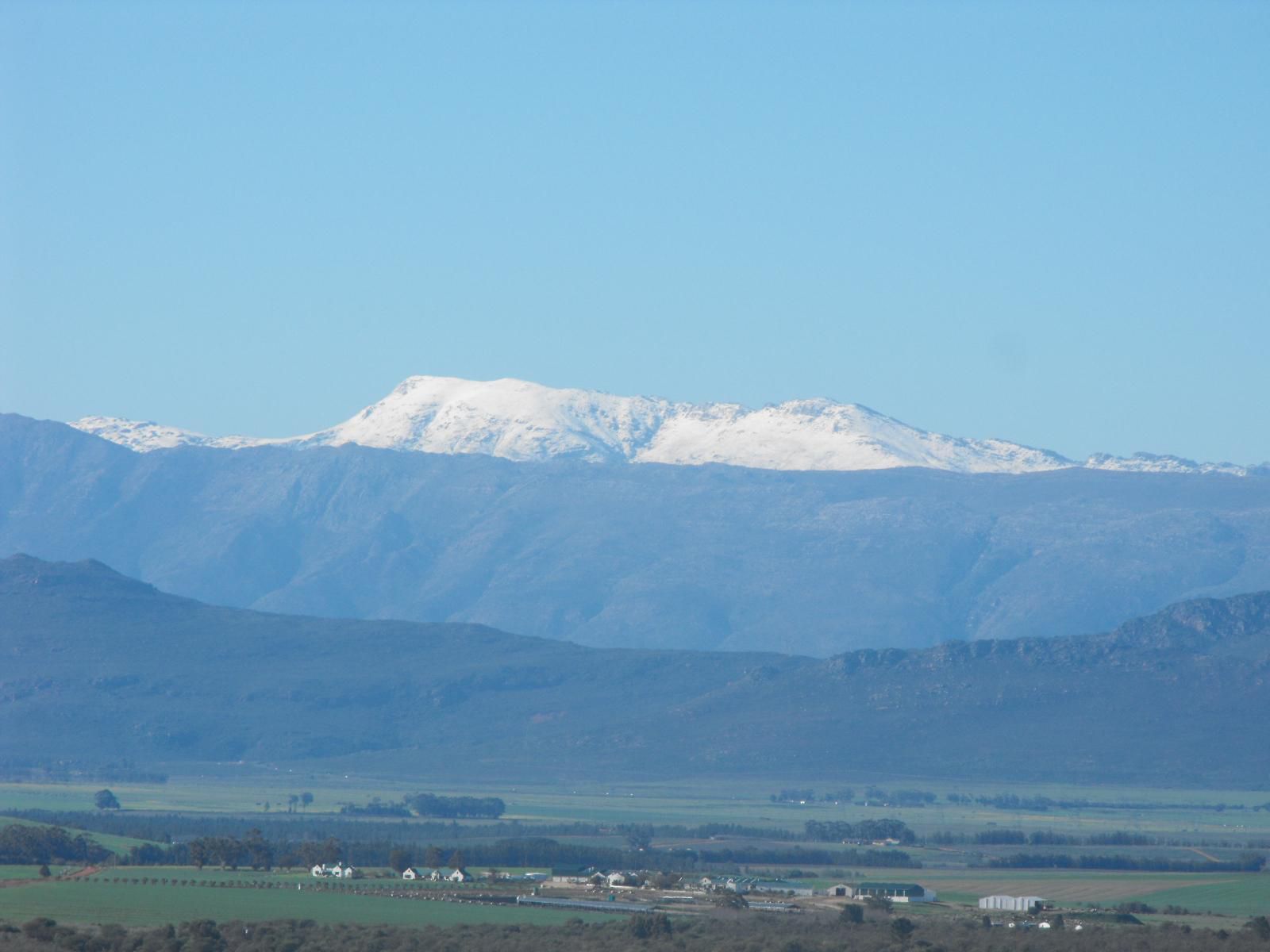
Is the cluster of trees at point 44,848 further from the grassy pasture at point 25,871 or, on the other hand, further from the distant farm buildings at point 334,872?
the distant farm buildings at point 334,872

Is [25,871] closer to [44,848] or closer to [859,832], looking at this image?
[44,848]

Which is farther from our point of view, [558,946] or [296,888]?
[296,888]

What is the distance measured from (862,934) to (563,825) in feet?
290

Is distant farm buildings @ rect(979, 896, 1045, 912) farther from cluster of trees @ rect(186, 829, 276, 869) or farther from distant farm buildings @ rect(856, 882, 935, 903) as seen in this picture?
cluster of trees @ rect(186, 829, 276, 869)

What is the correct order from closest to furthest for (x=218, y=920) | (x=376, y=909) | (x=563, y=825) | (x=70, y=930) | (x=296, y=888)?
(x=70, y=930) < (x=218, y=920) < (x=376, y=909) < (x=296, y=888) < (x=563, y=825)

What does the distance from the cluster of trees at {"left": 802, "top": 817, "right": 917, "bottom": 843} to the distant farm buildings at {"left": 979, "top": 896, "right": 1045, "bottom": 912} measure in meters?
55.1

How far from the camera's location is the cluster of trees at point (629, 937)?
290 feet

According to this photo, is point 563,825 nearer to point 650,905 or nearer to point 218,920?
point 650,905

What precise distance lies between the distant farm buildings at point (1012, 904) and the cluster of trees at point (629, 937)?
10137 millimetres

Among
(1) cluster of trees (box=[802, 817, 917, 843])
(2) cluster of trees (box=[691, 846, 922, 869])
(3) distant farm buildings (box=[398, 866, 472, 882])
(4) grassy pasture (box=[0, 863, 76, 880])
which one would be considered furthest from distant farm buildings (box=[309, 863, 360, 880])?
(1) cluster of trees (box=[802, 817, 917, 843])

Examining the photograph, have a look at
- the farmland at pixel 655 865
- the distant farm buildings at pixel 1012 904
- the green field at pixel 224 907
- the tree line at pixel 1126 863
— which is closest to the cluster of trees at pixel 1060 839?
the farmland at pixel 655 865

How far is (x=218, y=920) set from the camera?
98250mm

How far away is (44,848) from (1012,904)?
53.2 meters

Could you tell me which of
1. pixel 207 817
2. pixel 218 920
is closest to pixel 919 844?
pixel 207 817
